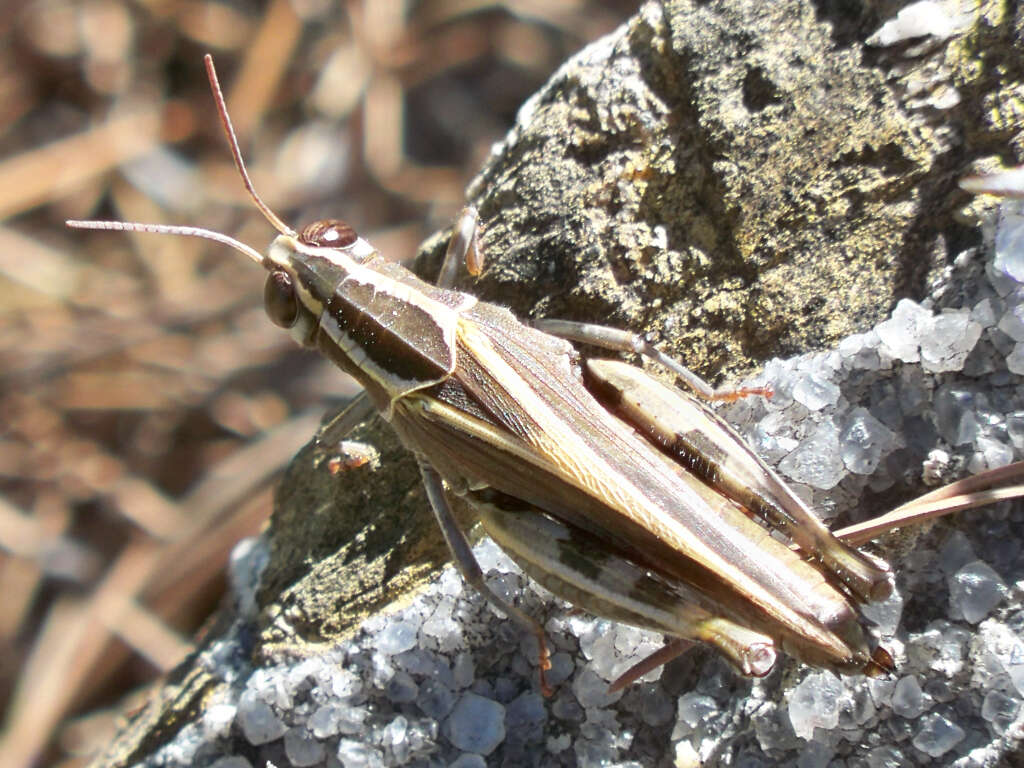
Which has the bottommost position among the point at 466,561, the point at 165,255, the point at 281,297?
the point at 466,561

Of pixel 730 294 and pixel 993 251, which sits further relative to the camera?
pixel 730 294

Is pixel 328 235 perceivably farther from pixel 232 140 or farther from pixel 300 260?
pixel 232 140

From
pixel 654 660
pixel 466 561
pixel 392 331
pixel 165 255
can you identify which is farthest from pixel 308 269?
pixel 165 255

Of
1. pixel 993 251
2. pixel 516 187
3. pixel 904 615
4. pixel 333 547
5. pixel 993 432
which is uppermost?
pixel 516 187

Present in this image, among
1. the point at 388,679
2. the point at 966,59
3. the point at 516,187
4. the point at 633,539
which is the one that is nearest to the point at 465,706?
the point at 388,679

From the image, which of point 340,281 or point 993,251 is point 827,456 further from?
point 340,281

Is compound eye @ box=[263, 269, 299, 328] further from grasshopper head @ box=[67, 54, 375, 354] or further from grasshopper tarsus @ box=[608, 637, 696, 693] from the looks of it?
grasshopper tarsus @ box=[608, 637, 696, 693]
